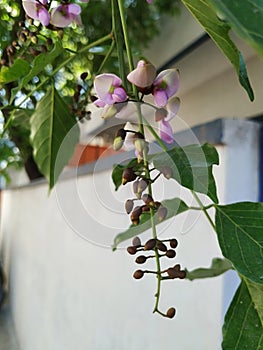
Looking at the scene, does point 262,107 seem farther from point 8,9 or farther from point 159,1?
point 8,9

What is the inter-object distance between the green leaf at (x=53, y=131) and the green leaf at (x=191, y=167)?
24 centimetres

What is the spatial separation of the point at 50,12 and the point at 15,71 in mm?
63

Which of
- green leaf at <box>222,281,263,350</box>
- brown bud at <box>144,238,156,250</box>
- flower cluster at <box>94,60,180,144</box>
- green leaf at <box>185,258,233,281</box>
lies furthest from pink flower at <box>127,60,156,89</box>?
green leaf at <box>185,258,233,281</box>

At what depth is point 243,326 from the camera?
422 millimetres

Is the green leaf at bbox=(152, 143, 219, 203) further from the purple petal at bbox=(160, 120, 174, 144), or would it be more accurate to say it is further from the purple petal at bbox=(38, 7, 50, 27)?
the purple petal at bbox=(38, 7, 50, 27)

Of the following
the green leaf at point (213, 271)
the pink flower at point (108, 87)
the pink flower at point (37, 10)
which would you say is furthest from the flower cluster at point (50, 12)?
the green leaf at point (213, 271)

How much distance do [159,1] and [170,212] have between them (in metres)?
1.11

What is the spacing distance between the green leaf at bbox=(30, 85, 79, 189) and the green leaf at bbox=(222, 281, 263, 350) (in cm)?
27

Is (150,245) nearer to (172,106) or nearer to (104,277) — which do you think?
(172,106)

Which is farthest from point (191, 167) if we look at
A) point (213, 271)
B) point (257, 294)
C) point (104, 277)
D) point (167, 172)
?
point (104, 277)

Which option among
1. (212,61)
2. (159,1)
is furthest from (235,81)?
(159,1)

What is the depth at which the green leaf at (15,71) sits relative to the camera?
0.42 meters

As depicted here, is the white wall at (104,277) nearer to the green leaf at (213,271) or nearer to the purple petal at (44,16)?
the green leaf at (213,271)

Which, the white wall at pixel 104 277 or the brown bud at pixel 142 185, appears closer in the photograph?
the brown bud at pixel 142 185
